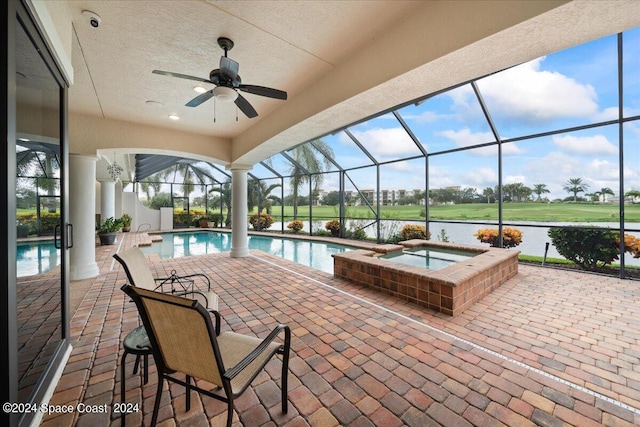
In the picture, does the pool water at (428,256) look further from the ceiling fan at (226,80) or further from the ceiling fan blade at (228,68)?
the ceiling fan blade at (228,68)

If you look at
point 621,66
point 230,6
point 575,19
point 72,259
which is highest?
point 621,66

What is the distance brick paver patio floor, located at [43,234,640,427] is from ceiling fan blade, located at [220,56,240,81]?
8.73 ft

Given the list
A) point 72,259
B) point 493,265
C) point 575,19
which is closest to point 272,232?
point 72,259

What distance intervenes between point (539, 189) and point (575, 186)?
2.01ft

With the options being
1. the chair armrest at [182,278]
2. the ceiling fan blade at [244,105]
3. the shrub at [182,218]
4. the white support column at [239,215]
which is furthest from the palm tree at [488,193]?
the shrub at [182,218]

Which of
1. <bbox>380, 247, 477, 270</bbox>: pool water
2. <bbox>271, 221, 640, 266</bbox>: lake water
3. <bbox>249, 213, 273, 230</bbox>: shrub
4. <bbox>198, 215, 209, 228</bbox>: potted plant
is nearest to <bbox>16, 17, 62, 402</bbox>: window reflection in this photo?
<bbox>380, 247, 477, 270</bbox>: pool water

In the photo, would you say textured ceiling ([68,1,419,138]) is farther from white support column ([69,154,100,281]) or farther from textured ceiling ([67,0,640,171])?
white support column ([69,154,100,281])

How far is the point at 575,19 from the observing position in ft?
5.99

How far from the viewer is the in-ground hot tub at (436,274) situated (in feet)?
10.1

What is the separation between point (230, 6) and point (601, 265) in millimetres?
7157

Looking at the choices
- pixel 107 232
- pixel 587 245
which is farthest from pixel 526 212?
pixel 107 232

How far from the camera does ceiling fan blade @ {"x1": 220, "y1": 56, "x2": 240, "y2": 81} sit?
2.62 m

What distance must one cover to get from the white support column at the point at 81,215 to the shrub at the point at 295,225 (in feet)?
24.2

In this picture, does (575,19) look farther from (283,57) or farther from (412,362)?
(412,362)
